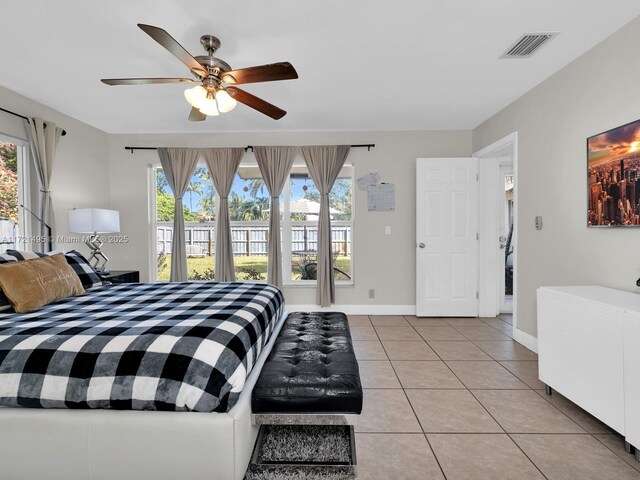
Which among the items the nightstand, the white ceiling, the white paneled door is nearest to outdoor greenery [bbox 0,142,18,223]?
the white ceiling

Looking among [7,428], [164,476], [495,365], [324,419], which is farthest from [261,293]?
[495,365]

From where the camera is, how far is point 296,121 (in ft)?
13.7

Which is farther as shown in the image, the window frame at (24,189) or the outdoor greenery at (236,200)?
the outdoor greenery at (236,200)

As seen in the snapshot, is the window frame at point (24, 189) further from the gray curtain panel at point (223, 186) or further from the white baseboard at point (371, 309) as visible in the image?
the white baseboard at point (371, 309)

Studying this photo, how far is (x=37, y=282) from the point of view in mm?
2189

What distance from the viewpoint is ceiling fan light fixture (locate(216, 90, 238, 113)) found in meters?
2.31

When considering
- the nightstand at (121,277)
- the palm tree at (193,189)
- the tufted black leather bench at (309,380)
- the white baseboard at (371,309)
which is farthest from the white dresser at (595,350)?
the palm tree at (193,189)

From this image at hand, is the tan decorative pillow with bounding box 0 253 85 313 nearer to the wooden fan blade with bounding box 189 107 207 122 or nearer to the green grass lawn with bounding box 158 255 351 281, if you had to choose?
the wooden fan blade with bounding box 189 107 207 122

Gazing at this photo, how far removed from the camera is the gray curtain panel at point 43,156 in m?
3.39

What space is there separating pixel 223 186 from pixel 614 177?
406cm

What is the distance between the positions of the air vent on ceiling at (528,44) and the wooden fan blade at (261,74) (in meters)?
1.70

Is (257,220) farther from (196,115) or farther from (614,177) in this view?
(614,177)

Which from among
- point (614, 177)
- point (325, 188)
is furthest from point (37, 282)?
point (614, 177)

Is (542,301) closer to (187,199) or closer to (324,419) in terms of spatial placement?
(324,419)
